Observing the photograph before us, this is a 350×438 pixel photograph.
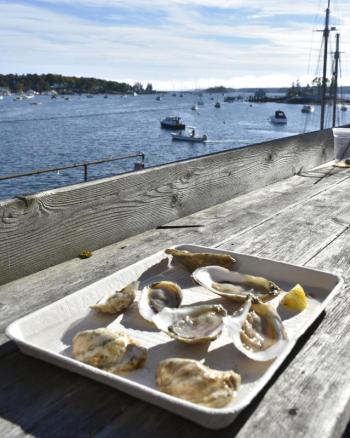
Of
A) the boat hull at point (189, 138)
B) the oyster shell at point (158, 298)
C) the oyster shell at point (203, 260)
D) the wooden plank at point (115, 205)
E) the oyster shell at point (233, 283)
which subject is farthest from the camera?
the boat hull at point (189, 138)

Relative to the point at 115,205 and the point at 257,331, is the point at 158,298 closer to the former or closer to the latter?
the point at 257,331

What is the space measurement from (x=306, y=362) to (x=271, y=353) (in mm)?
170

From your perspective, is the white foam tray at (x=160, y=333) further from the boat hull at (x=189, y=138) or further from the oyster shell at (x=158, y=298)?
the boat hull at (x=189, y=138)

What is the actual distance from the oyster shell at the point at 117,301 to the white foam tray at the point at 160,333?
0.08ft

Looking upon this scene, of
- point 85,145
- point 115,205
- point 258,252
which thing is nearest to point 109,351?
point 258,252

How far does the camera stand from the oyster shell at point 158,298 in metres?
1.70

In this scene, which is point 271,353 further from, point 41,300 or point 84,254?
point 84,254

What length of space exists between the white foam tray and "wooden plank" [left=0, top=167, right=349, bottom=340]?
270 millimetres

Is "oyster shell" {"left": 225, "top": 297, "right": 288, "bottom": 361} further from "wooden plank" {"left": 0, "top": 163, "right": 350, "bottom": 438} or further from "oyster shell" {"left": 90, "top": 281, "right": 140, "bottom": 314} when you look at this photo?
"oyster shell" {"left": 90, "top": 281, "right": 140, "bottom": 314}

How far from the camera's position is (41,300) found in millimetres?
2076

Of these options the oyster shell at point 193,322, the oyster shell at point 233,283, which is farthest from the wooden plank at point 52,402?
the oyster shell at point 233,283

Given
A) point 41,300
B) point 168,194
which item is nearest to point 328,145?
point 168,194

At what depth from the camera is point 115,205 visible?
A: 292 centimetres

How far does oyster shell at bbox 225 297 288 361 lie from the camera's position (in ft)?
4.76
